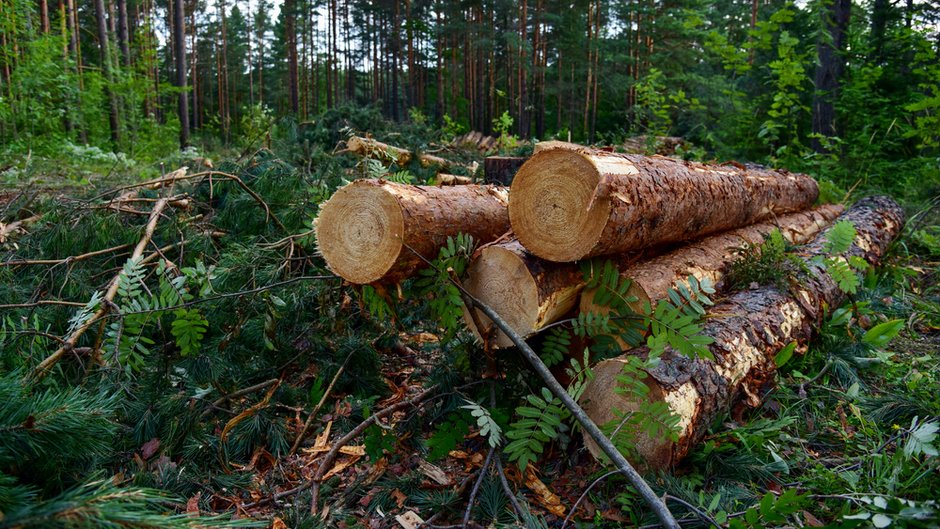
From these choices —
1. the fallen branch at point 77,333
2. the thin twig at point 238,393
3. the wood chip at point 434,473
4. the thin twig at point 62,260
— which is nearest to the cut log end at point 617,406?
the wood chip at point 434,473

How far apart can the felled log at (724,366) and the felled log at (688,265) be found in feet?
0.69

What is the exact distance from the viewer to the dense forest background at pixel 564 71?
793cm

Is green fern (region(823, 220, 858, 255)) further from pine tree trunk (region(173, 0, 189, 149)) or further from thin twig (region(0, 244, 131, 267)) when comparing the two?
pine tree trunk (region(173, 0, 189, 149))

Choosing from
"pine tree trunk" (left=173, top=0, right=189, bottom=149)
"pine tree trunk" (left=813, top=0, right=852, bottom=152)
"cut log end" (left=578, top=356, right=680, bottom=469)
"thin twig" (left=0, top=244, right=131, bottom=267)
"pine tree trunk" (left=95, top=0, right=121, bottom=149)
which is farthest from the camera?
"pine tree trunk" (left=173, top=0, right=189, bottom=149)

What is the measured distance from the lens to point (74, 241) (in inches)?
143

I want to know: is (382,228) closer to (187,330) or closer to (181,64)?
(187,330)

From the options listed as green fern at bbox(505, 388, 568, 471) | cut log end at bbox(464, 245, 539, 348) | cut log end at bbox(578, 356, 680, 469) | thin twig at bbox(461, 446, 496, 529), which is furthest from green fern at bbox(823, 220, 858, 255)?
thin twig at bbox(461, 446, 496, 529)

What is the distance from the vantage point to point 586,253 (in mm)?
2219

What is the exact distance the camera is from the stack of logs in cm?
218

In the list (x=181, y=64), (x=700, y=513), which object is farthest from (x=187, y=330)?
(x=181, y=64)

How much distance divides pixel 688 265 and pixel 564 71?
74.0 ft

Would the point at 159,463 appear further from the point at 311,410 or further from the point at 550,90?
the point at 550,90

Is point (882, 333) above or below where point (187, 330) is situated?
below

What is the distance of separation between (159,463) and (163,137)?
14.5 m
